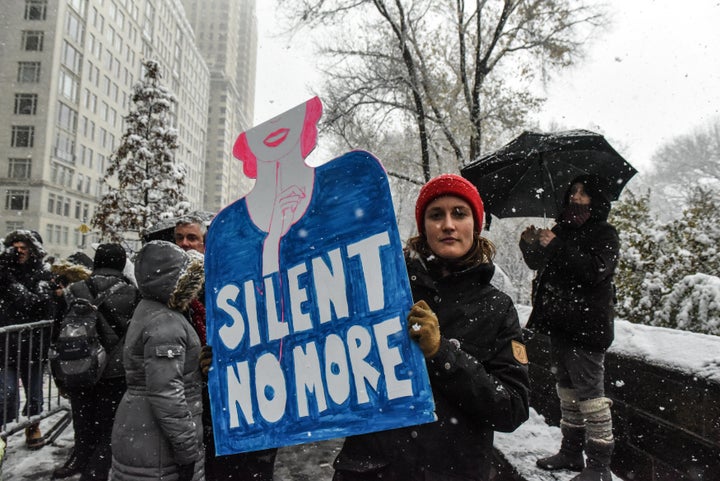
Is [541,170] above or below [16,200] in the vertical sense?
below

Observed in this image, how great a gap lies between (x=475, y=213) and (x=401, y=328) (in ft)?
1.86

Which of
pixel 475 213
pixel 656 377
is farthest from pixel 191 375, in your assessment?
pixel 656 377

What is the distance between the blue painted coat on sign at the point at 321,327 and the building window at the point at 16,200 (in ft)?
173

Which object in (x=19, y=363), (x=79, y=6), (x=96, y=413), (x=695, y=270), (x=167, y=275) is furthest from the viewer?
(x=79, y=6)

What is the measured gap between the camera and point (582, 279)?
2.90m

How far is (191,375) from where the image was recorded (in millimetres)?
2443

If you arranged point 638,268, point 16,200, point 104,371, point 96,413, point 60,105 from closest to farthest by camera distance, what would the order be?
point 104,371
point 96,413
point 638,268
point 16,200
point 60,105

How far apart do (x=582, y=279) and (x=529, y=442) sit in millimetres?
1704

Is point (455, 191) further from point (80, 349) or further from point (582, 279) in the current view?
point (80, 349)

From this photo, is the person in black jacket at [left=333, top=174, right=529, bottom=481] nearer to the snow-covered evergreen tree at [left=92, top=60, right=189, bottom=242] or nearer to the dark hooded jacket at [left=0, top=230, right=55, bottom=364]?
the dark hooded jacket at [left=0, top=230, right=55, bottom=364]

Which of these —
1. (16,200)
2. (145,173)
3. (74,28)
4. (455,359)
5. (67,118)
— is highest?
(74,28)

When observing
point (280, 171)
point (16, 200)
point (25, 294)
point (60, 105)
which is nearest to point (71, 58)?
point (60, 105)

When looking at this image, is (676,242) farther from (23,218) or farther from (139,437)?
(23,218)

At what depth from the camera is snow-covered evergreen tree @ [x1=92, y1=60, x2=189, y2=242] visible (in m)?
14.3
